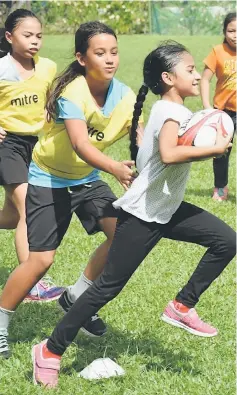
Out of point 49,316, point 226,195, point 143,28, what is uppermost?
point 49,316

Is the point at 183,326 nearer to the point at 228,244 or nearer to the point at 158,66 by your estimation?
the point at 228,244

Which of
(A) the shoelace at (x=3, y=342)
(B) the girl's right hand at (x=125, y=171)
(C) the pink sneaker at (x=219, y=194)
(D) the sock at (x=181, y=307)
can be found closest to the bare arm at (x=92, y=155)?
(B) the girl's right hand at (x=125, y=171)

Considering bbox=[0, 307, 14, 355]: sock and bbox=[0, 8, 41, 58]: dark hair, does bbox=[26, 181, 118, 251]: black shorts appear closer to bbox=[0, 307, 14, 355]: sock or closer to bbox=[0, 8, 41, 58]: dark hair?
bbox=[0, 307, 14, 355]: sock

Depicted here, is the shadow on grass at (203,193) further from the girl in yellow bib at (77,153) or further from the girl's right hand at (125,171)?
the girl's right hand at (125,171)

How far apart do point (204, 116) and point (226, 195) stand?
5.15 metres

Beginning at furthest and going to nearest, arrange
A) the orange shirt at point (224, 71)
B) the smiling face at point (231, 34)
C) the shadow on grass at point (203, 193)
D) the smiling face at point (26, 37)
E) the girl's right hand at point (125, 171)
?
the shadow on grass at point (203, 193), the orange shirt at point (224, 71), the smiling face at point (231, 34), the smiling face at point (26, 37), the girl's right hand at point (125, 171)

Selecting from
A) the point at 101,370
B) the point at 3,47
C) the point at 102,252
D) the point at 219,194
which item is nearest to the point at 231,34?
the point at 219,194

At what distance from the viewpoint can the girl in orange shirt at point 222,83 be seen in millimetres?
9094

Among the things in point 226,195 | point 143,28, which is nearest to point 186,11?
point 143,28

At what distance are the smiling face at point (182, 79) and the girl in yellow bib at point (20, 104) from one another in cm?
167

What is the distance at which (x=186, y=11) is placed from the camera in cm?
4284

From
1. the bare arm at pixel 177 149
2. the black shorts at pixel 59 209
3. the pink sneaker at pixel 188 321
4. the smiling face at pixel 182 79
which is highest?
the smiling face at pixel 182 79

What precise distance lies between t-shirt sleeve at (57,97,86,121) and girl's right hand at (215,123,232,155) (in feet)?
2.39

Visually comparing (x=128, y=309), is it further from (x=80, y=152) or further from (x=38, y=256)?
(x=80, y=152)
